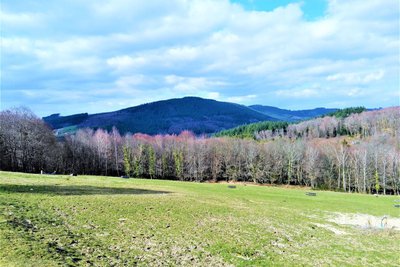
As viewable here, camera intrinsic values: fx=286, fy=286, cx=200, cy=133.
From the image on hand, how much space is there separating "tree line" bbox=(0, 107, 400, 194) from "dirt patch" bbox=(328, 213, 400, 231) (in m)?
68.2

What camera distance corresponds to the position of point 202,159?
391 feet

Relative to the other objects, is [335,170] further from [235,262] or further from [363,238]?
[235,262]

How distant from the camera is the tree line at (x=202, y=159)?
9138cm

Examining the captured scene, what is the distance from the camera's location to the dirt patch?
29.1 m

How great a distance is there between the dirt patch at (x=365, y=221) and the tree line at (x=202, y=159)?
68.2 metres

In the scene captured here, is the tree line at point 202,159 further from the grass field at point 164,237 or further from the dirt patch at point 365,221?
the grass field at point 164,237

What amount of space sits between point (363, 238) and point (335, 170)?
302 feet

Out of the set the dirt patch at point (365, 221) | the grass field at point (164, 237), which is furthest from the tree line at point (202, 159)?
the grass field at point (164, 237)

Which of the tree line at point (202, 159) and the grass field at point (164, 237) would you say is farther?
the tree line at point (202, 159)

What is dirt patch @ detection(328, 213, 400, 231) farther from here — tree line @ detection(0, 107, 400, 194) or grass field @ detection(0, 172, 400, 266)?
tree line @ detection(0, 107, 400, 194)

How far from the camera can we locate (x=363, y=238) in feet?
75.9

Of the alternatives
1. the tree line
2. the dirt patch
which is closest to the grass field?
the dirt patch

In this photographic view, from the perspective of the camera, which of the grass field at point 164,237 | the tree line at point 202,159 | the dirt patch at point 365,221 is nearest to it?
the grass field at point 164,237

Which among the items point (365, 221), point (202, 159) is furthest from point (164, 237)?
point (202, 159)
